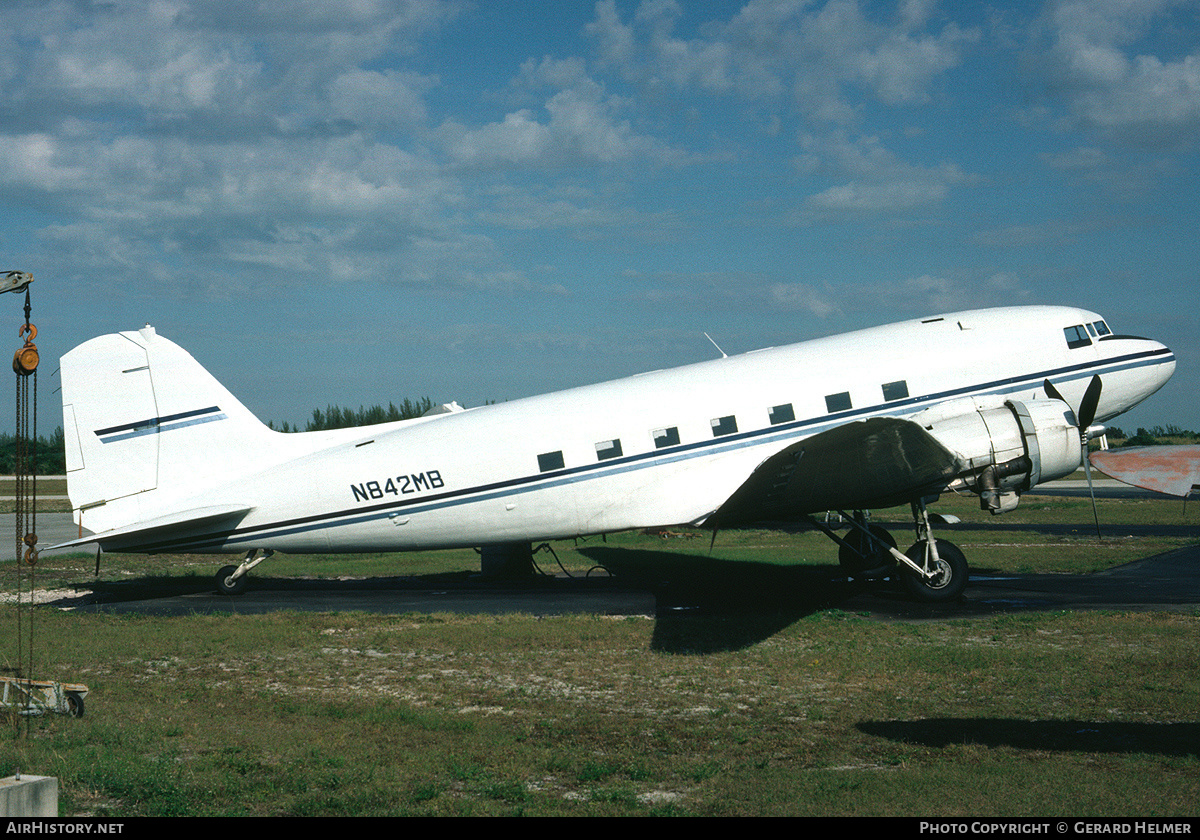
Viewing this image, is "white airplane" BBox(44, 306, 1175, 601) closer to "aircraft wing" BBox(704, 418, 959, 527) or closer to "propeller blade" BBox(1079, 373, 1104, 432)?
"propeller blade" BBox(1079, 373, 1104, 432)

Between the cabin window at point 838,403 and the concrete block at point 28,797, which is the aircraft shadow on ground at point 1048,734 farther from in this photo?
the cabin window at point 838,403

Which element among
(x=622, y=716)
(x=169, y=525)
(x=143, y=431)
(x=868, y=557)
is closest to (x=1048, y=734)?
(x=622, y=716)

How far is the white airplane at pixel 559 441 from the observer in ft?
52.6

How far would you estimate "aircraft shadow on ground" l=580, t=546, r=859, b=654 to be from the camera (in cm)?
1318

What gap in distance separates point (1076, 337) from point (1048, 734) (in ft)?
35.0

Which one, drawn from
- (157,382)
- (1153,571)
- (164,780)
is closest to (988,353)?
(1153,571)

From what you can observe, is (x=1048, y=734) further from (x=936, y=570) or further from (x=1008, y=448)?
(x=936, y=570)

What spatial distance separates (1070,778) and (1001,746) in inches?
38.5

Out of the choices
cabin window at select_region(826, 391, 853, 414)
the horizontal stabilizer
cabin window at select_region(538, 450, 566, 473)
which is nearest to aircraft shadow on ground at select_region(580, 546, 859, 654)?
cabin window at select_region(538, 450, 566, 473)

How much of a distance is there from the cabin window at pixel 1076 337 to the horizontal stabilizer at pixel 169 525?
15495 mm

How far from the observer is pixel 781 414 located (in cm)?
1606

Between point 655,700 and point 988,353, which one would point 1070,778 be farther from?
point 988,353

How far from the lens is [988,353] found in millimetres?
16203
